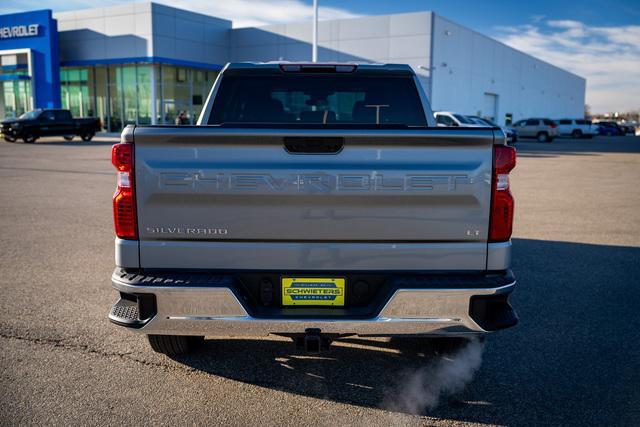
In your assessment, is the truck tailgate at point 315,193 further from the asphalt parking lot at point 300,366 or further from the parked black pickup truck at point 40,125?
the parked black pickup truck at point 40,125

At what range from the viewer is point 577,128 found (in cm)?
5288

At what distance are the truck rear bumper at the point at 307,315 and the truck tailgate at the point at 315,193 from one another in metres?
0.17

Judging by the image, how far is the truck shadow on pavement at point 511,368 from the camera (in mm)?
3311

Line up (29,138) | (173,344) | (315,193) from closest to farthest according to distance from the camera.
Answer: (315,193), (173,344), (29,138)

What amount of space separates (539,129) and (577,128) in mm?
10742

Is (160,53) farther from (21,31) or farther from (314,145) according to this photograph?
(314,145)

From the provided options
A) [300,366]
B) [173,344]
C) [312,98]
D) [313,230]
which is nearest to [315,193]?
[313,230]

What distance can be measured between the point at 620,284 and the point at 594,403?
9.75 feet

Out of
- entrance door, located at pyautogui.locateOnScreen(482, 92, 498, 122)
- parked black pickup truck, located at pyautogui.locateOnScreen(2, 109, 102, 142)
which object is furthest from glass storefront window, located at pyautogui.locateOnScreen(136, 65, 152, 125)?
entrance door, located at pyautogui.locateOnScreen(482, 92, 498, 122)

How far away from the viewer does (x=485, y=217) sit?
3.08 metres

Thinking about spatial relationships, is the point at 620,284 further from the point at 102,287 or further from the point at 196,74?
the point at 196,74

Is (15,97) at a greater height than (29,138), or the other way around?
(15,97)

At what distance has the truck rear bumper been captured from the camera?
3053mm

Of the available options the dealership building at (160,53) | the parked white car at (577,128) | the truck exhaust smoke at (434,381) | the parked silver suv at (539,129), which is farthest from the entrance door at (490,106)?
the truck exhaust smoke at (434,381)
